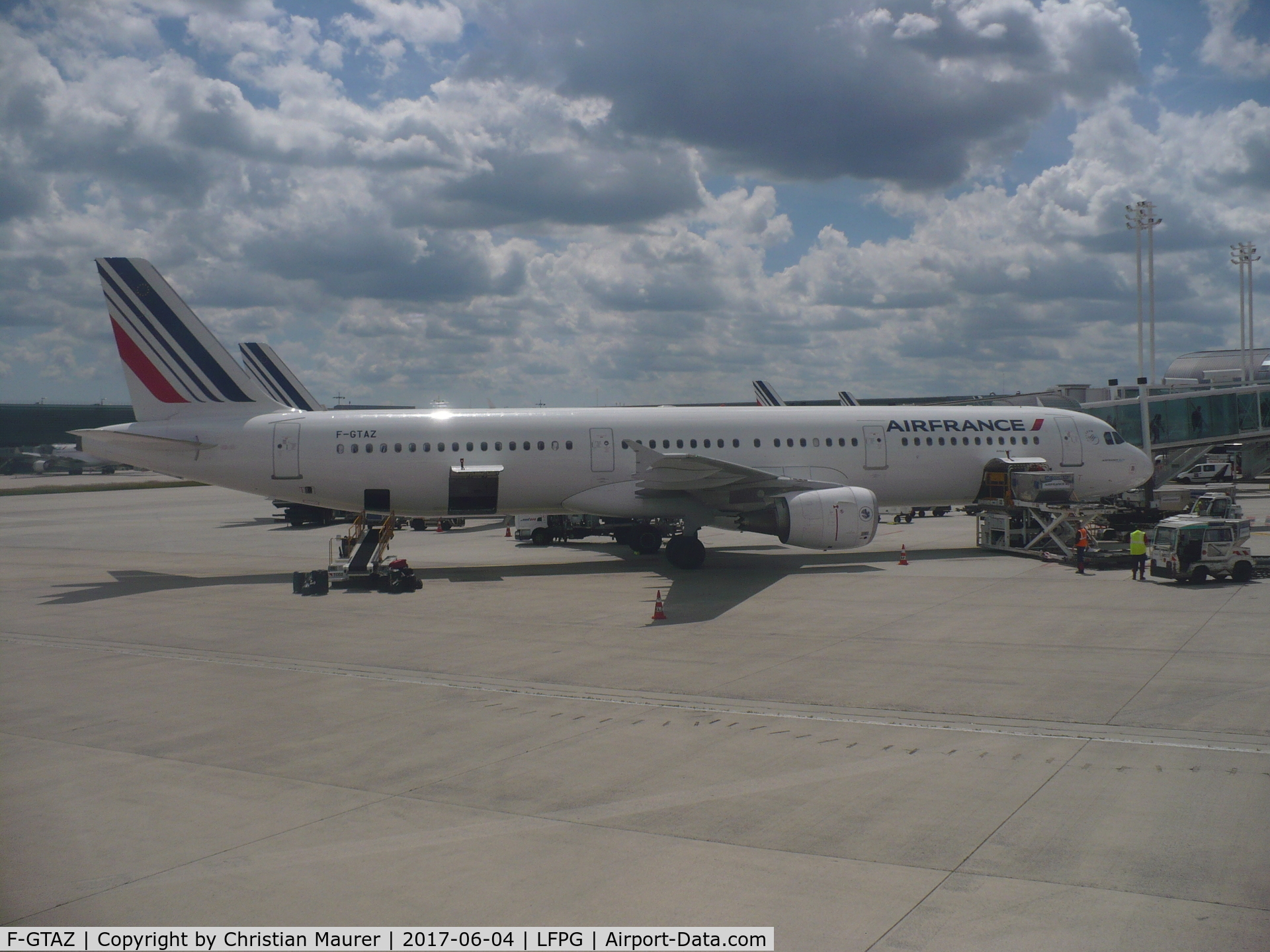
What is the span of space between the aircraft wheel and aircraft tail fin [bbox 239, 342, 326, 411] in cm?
2714

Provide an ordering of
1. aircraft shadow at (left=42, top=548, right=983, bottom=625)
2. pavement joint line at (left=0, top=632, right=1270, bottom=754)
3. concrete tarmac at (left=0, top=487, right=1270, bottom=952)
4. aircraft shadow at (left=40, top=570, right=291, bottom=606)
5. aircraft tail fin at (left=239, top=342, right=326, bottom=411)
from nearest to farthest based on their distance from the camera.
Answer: concrete tarmac at (left=0, top=487, right=1270, bottom=952) → pavement joint line at (left=0, top=632, right=1270, bottom=754) → aircraft shadow at (left=42, top=548, right=983, bottom=625) → aircraft shadow at (left=40, top=570, right=291, bottom=606) → aircraft tail fin at (left=239, top=342, right=326, bottom=411)

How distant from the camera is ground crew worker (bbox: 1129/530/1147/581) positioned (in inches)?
880

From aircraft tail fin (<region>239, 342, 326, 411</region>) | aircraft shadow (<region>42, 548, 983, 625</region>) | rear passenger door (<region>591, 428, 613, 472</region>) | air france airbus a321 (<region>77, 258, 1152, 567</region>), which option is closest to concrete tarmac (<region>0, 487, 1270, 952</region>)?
aircraft shadow (<region>42, 548, 983, 625</region>)

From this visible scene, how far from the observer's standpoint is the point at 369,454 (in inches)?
1049

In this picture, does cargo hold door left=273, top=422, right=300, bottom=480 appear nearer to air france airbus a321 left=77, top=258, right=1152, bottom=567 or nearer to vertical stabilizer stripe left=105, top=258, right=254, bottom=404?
air france airbus a321 left=77, top=258, right=1152, bottom=567

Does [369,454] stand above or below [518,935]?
above

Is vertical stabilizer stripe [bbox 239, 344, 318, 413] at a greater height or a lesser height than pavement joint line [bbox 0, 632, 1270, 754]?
greater

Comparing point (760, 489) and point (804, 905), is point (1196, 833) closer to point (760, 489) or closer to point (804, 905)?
point (804, 905)

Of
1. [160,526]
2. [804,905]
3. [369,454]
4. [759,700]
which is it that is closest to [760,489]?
[369,454]

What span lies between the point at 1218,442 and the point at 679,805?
3893cm

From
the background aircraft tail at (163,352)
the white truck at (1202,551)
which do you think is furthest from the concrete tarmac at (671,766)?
the background aircraft tail at (163,352)

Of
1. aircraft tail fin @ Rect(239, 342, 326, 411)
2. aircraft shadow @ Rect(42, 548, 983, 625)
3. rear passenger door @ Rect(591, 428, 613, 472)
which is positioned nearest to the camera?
aircraft shadow @ Rect(42, 548, 983, 625)

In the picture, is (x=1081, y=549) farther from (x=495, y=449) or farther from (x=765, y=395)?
(x=765, y=395)

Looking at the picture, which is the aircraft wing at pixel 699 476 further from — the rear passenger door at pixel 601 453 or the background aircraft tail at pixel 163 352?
the background aircraft tail at pixel 163 352
